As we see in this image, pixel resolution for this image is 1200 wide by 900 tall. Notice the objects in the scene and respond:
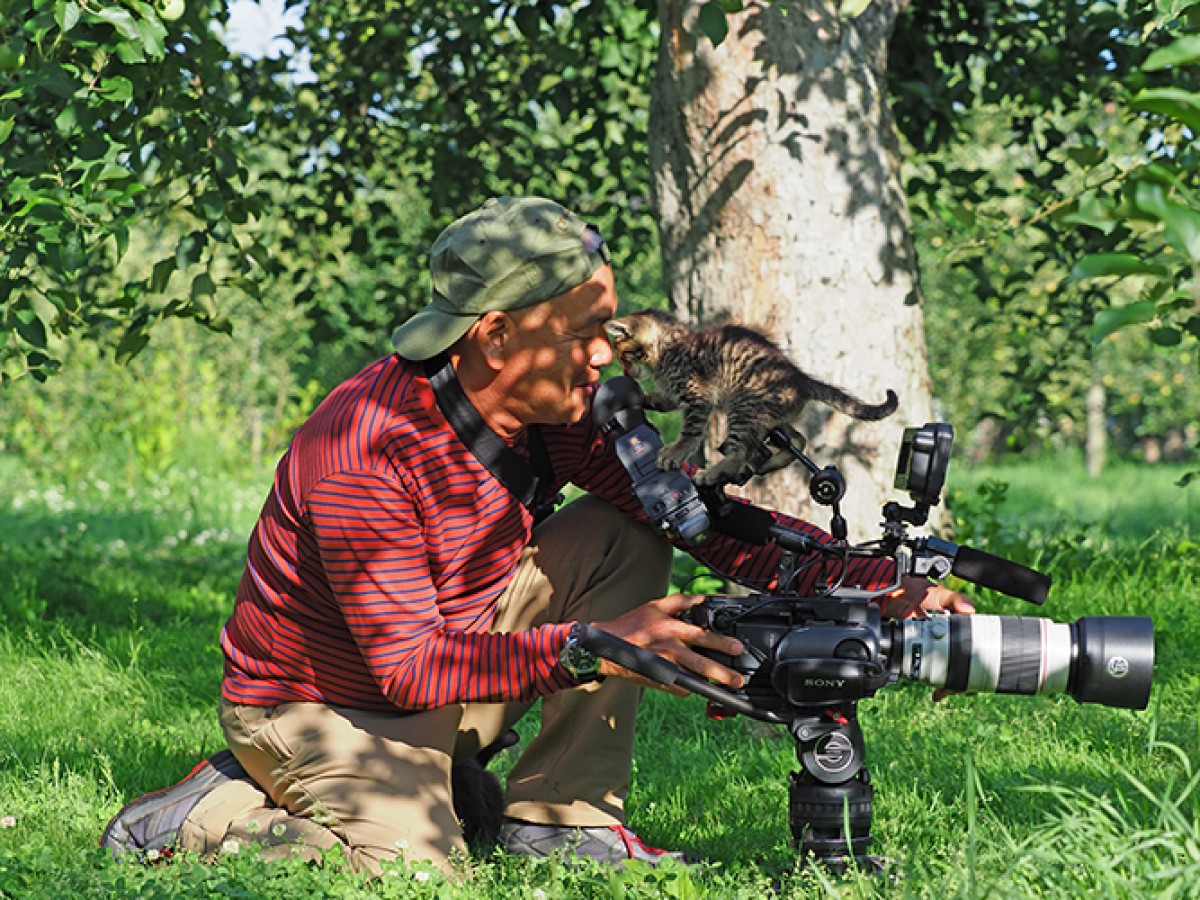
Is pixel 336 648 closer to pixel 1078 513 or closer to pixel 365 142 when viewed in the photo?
pixel 365 142

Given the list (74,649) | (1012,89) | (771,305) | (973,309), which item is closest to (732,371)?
(771,305)

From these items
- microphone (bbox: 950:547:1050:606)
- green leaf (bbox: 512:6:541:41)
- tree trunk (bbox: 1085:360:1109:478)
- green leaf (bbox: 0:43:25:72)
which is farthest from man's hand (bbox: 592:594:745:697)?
tree trunk (bbox: 1085:360:1109:478)

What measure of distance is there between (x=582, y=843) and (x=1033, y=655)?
3.81 feet

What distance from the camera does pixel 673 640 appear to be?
99.7 inches

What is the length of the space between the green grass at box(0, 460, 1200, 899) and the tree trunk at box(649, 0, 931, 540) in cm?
86

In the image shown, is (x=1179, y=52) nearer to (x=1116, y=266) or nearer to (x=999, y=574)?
(x=1116, y=266)

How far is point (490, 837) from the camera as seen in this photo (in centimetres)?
327

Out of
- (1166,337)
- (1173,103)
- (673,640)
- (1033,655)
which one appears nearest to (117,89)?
(673,640)

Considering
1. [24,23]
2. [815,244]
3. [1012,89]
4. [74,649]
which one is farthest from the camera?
[1012,89]

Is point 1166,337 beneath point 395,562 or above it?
above

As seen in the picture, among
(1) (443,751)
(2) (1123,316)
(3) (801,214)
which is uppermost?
(3) (801,214)

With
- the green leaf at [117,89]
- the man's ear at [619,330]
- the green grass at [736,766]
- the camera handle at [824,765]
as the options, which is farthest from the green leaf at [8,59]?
the camera handle at [824,765]

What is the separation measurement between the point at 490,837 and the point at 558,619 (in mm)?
605

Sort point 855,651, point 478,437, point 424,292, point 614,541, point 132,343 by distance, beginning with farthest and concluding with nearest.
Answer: point 424,292 < point 132,343 < point 614,541 < point 478,437 < point 855,651
